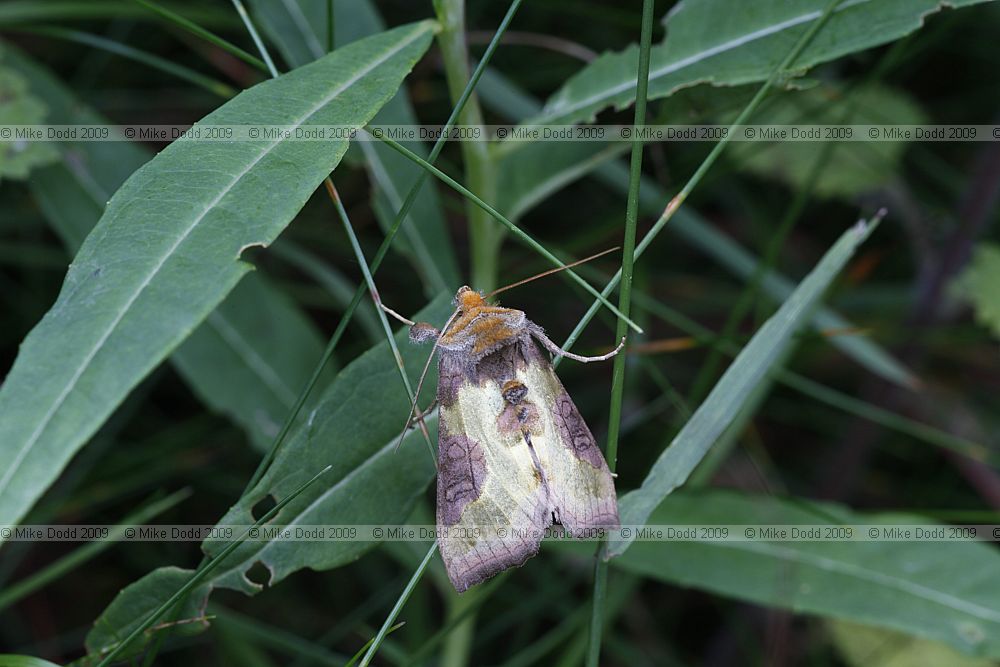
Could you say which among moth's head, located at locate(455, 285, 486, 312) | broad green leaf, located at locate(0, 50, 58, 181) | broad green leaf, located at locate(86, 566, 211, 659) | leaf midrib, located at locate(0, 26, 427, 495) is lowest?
broad green leaf, located at locate(86, 566, 211, 659)

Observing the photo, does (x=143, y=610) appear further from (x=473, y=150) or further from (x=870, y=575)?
(x=870, y=575)

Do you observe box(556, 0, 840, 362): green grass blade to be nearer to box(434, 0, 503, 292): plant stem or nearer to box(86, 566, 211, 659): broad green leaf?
box(434, 0, 503, 292): plant stem

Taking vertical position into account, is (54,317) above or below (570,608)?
above

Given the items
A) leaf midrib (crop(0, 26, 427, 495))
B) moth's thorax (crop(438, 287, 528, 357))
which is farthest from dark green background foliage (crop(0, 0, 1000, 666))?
moth's thorax (crop(438, 287, 528, 357))

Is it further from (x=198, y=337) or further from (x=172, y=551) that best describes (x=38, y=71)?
(x=172, y=551)

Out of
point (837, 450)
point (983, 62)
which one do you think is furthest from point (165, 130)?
point (983, 62)

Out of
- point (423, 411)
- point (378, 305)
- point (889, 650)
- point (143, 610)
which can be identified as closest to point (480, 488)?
point (423, 411)

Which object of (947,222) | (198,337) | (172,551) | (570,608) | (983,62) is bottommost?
(570,608)
